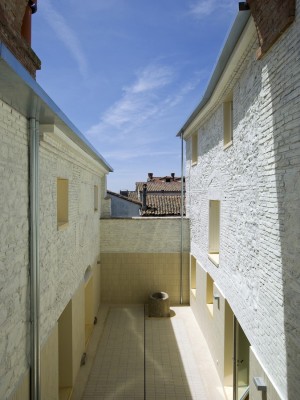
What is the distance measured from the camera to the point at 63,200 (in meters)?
6.93

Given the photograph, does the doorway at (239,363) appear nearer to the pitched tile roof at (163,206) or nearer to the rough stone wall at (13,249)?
the rough stone wall at (13,249)

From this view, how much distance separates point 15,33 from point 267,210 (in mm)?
4482

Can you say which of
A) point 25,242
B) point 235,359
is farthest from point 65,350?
point 25,242

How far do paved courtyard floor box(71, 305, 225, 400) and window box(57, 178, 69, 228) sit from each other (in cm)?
379

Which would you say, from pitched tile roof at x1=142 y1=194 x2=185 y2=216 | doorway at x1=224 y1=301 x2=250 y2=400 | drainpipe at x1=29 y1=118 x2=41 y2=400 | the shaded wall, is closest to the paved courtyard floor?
doorway at x1=224 y1=301 x2=250 y2=400

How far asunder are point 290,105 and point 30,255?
3.79 metres

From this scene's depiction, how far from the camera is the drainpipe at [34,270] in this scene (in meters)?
4.27

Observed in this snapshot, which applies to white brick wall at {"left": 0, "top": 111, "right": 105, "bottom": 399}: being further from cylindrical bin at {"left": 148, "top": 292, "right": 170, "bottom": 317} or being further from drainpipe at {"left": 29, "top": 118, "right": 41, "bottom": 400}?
cylindrical bin at {"left": 148, "top": 292, "right": 170, "bottom": 317}

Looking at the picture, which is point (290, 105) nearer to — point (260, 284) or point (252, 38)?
point (252, 38)

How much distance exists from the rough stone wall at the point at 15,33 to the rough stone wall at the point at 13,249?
1293mm

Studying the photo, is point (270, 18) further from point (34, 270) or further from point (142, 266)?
point (142, 266)

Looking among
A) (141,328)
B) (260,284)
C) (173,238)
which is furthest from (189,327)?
(260,284)

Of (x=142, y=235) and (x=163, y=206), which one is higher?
(x=163, y=206)

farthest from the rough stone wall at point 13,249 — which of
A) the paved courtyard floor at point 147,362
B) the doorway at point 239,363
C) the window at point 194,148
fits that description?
the window at point 194,148
